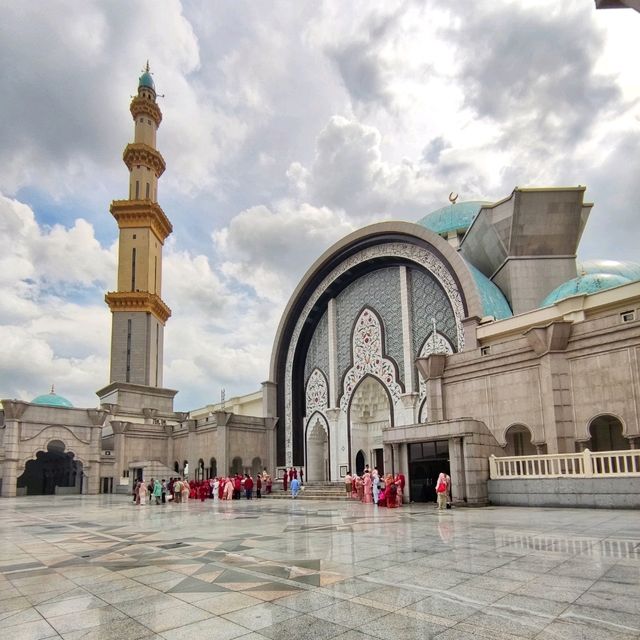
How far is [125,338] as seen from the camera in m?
37.0

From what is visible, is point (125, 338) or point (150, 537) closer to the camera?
point (150, 537)

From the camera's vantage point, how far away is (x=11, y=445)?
25750 millimetres

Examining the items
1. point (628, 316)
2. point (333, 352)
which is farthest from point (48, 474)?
point (628, 316)

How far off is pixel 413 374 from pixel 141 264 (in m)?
23.3

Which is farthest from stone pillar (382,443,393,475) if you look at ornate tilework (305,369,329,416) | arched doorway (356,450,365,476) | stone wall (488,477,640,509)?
ornate tilework (305,369,329,416)

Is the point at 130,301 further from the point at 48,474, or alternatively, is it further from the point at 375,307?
the point at 375,307

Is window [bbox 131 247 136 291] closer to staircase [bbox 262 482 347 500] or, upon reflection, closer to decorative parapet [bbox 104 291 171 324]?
decorative parapet [bbox 104 291 171 324]

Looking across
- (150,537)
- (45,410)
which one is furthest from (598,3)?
(45,410)

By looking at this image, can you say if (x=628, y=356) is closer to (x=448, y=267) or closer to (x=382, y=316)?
(x=448, y=267)

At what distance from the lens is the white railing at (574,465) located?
1171 cm

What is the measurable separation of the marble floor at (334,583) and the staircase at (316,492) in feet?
38.7

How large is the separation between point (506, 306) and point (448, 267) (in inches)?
111

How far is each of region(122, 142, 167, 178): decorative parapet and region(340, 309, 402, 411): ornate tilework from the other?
22752 mm

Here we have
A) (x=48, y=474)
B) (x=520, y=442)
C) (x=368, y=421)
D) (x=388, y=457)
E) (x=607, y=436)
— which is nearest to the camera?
(x=388, y=457)
